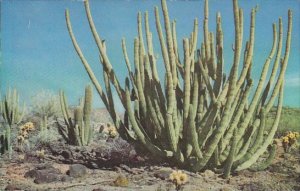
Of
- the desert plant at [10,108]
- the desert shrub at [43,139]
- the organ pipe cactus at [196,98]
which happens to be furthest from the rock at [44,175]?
the desert plant at [10,108]

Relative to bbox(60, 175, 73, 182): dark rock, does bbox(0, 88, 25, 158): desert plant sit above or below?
above

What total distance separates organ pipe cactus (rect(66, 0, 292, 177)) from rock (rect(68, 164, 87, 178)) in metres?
0.95

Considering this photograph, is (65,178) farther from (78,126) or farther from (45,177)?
(78,126)

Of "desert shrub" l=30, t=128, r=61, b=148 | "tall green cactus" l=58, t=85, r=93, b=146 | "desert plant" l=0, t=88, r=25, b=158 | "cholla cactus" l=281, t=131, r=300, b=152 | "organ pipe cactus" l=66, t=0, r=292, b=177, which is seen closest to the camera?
"organ pipe cactus" l=66, t=0, r=292, b=177

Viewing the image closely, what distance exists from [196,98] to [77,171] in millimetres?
2016

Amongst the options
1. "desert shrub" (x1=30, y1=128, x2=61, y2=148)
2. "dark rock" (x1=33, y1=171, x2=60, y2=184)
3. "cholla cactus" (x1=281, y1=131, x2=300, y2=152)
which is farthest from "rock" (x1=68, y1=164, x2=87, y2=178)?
"cholla cactus" (x1=281, y1=131, x2=300, y2=152)

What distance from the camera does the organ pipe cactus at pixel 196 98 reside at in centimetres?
654

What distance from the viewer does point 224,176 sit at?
686 centimetres

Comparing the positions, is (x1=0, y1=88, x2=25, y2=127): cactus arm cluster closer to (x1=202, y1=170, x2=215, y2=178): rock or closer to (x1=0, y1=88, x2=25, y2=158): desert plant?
(x1=0, y1=88, x2=25, y2=158): desert plant

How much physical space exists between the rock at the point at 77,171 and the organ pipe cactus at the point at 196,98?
3.12ft

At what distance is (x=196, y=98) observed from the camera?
679cm

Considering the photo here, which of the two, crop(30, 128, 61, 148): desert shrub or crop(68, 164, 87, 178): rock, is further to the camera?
crop(30, 128, 61, 148): desert shrub

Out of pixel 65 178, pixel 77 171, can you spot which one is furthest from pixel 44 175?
pixel 77 171

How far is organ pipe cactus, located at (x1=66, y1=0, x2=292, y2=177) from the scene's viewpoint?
21.5 feet
